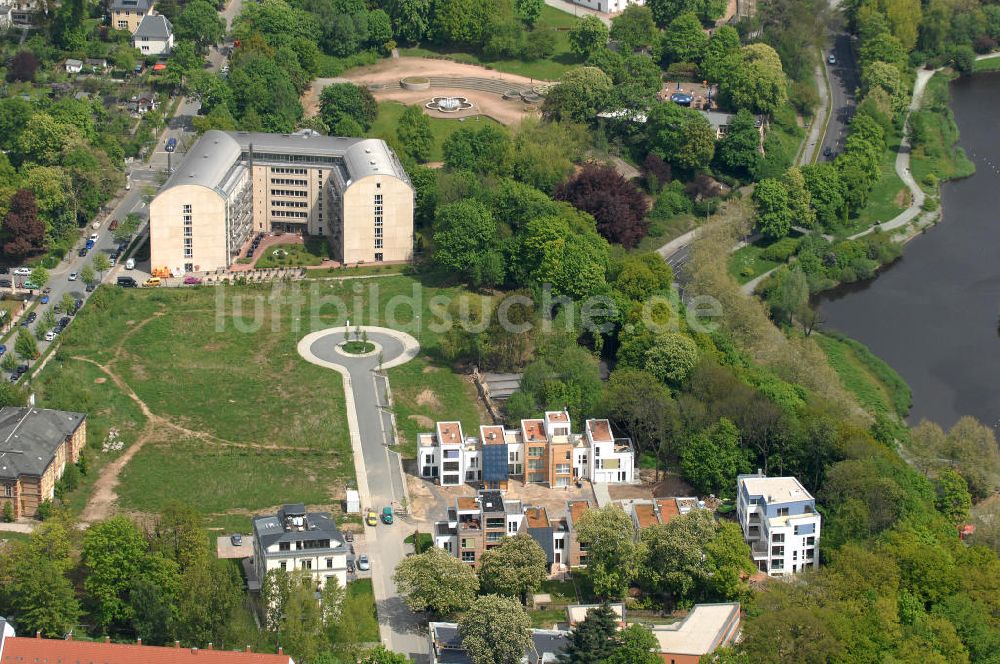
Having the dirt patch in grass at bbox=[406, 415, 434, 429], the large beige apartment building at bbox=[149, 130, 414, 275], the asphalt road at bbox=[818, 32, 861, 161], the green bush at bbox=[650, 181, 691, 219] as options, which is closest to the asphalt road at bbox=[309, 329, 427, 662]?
the dirt patch in grass at bbox=[406, 415, 434, 429]

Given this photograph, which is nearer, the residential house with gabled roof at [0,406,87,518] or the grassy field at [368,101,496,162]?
the residential house with gabled roof at [0,406,87,518]

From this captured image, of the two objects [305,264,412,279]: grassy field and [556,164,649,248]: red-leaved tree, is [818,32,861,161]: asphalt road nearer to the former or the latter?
[556,164,649,248]: red-leaved tree

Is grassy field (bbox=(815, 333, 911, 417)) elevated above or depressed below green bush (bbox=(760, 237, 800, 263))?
below

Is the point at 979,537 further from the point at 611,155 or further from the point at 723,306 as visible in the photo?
the point at 611,155

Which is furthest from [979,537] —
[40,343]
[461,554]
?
[40,343]

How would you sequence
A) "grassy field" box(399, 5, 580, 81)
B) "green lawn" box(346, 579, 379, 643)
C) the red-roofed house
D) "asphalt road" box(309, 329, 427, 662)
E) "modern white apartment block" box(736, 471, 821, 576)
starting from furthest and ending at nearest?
"grassy field" box(399, 5, 580, 81)
"modern white apartment block" box(736, 471, 821, 576)
"asphalt road" box(309, 329, 427, 662)
"green lawn" box(346, 579, 379, 643)
the red-roofed house

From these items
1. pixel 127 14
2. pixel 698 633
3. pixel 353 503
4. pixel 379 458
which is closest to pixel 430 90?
pixel 127 14
